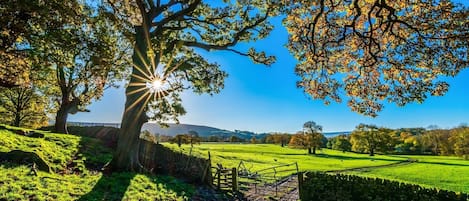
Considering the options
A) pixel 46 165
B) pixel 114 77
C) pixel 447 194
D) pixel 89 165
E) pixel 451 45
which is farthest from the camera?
pixel 114 77

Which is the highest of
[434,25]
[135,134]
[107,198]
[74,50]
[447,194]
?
[434,25]

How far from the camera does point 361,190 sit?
41.4ft

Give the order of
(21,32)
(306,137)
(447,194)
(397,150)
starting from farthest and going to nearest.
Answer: (397,150)
(306,137)
(447,194)
(21,32)

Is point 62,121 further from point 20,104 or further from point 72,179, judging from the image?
point 20,104

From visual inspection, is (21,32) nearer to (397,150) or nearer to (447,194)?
(447,194)

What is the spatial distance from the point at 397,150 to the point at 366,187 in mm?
87797

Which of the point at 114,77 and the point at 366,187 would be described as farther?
the point at 114,77

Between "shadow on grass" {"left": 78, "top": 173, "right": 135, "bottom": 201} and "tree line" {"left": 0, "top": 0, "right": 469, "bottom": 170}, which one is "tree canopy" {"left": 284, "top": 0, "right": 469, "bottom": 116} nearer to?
"tree line" {"left": 0, "top": 0, "right": 469, "bottom": 170}

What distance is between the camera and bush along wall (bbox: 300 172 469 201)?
10.6 meters

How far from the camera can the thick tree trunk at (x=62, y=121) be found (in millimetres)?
22719

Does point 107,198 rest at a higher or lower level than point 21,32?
lower

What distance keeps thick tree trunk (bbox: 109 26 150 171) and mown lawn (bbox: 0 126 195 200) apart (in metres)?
1.05

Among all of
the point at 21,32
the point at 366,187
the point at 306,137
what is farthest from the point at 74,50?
the point at 306,137

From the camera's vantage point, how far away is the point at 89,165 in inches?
549
